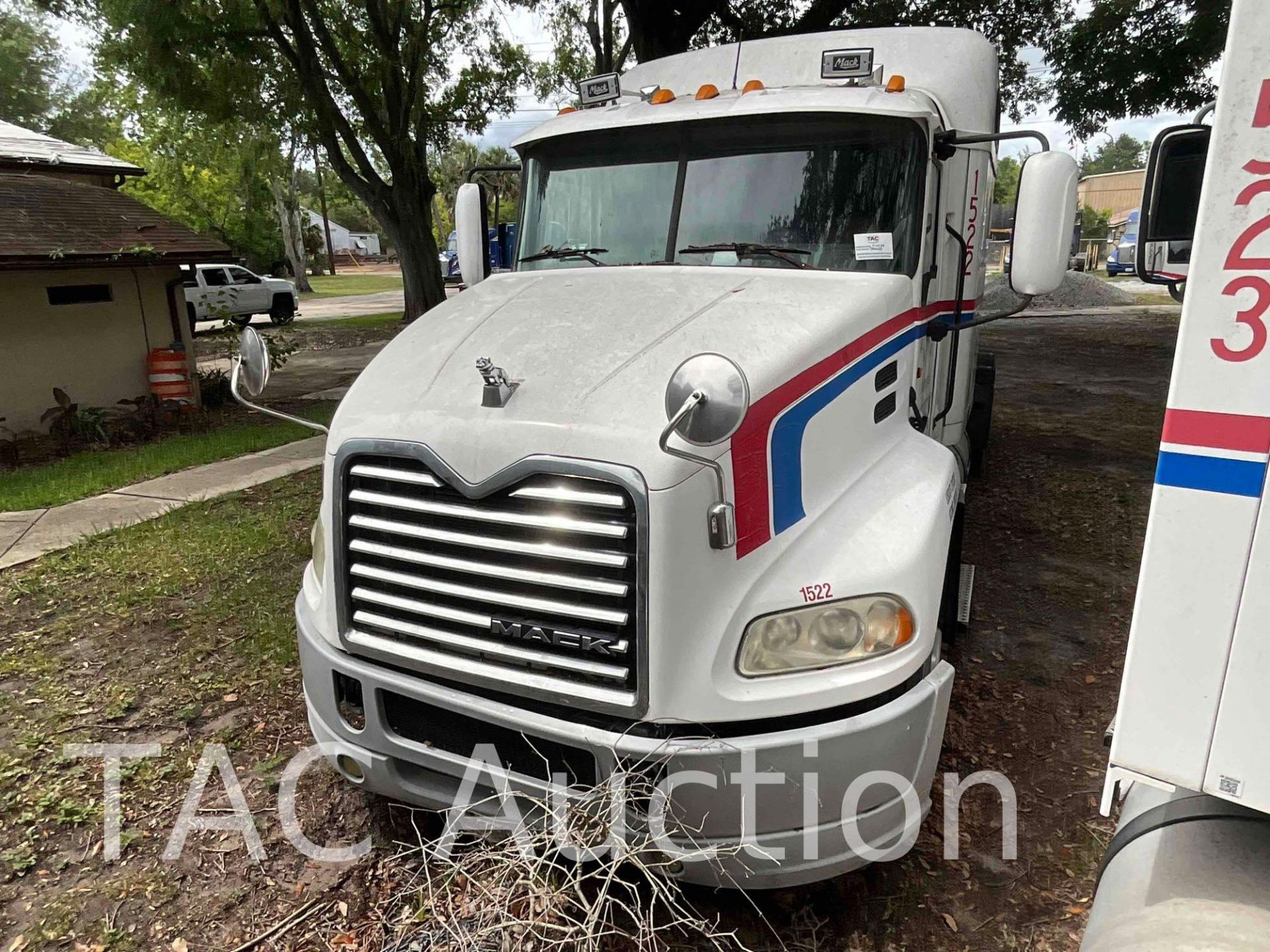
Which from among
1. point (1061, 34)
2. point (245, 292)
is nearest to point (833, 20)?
point (1061, 34)

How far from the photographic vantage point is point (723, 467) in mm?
2445

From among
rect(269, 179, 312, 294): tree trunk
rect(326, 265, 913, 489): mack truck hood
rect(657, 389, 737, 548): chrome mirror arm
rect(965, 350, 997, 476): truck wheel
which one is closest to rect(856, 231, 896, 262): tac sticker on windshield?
rect(326, 265, 913, 489): mack truck hood

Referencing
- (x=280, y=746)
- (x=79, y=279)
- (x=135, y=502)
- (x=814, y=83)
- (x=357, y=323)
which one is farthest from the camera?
(x=357, y=323)

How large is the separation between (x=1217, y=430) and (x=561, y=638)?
170 centimetres

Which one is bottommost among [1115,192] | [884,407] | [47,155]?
[884,407]

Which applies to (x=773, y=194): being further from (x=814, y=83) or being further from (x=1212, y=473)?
(x=1212, y=473)

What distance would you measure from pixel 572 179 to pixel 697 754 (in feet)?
9.26

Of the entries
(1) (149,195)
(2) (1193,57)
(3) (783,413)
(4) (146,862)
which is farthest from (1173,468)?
(1) (149,195)

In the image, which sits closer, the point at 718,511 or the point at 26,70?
the point at 718,511

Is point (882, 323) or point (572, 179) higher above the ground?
point (572, 179)

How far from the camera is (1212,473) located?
1781 mm

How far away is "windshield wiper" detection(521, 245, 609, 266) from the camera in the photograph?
12.5 ft

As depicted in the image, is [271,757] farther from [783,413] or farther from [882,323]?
[882,323]

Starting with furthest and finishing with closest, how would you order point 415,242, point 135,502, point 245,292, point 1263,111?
point 245,292 < point 415,242 < point 135,502 < point 1263,111
